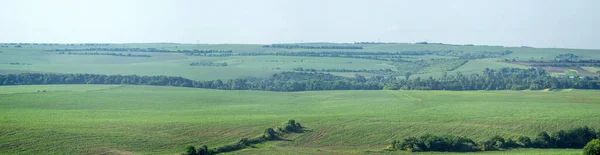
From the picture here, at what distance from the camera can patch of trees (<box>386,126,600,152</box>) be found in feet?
208

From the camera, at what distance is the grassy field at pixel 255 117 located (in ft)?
203

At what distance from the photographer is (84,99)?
319 feet

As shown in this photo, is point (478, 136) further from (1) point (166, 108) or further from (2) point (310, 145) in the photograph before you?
(1) point (166, 108)

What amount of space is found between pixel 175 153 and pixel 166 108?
34.9 metres

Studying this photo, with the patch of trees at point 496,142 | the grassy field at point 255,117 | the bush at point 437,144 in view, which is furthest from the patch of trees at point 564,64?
the bush at point 437,144

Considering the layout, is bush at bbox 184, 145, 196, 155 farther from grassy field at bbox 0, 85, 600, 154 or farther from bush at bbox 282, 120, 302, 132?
bush at bbox 282, 120, 302, 132

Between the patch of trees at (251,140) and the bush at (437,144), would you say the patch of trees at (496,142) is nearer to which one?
the bush at (437,144)

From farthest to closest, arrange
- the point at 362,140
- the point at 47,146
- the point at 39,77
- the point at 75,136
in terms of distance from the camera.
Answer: the point at 39,77 → the point at 362,140 → the point at 75,136 → the point at 47,146

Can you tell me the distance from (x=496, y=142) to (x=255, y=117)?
91.3 feet

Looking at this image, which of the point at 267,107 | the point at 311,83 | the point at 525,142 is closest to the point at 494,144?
the point at 525,142

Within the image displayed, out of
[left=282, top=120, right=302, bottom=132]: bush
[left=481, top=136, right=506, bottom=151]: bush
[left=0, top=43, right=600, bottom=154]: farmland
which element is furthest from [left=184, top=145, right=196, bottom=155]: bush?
[left=481, top=136, right=506, bottom=151]: bush

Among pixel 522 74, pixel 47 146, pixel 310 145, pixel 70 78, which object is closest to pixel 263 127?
pixel 310 145

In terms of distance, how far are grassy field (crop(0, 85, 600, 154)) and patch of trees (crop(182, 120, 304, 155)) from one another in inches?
49.6

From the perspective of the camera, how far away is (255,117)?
82062mm
